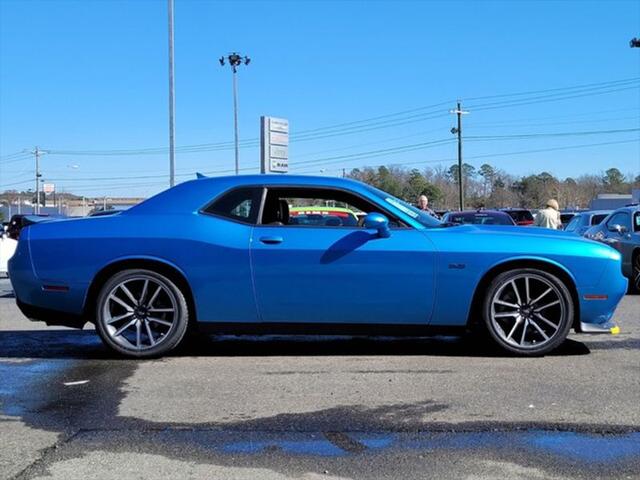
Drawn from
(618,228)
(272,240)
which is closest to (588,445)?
(272,240)

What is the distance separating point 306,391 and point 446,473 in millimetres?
1619

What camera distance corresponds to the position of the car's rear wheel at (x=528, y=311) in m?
5.57

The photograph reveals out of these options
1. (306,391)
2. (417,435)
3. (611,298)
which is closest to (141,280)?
(306,391)

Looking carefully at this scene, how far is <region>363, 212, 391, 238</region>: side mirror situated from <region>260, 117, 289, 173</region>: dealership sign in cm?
1556

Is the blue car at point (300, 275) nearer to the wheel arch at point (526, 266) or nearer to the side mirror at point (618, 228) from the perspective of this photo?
the wheel arch at point (526, 266)

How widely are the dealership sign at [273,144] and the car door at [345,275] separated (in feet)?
50.8

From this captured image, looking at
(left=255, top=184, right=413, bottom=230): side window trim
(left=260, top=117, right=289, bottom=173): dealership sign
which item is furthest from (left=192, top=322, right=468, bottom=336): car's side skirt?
(left=260, top=117, right=289, bottom=173): dealership sign

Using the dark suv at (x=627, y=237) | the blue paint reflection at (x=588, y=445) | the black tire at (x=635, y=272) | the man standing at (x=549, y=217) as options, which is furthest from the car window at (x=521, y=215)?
the blue paint reflection at (x=588, y=445)

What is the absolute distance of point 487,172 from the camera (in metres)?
99.4

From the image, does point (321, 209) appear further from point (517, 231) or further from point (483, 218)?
point (483, 218)

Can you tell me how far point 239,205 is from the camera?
19.1 ft

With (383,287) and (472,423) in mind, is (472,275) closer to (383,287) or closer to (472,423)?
(383,287)

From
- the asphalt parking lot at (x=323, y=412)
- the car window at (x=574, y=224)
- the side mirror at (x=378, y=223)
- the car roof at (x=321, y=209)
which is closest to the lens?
the asphalt parking lot at (x=323, y=412)

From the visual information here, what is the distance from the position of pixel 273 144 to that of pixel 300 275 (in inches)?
640
